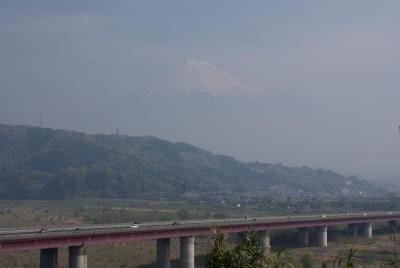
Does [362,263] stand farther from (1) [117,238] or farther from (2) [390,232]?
(2) [390,232]

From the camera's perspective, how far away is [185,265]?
315 feet

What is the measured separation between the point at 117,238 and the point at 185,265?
37.6ft

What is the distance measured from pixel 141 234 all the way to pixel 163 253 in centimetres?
414

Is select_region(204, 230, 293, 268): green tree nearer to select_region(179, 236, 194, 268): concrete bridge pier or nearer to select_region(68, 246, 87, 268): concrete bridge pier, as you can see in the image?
select_region(68, 246, 87, 268): concrete bridge pier

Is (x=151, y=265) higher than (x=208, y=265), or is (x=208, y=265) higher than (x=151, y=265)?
(x=208, y=265)

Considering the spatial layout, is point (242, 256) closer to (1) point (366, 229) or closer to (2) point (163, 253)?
(2) point (163, 253)

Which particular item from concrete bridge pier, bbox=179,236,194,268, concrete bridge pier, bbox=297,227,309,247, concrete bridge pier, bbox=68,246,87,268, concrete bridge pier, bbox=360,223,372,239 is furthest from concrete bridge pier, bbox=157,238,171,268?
concrete bridge pier, bbox=360,223,372,239

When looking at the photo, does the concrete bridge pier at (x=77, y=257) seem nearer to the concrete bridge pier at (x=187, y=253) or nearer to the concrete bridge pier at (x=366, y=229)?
the concrete bridge pier at (x=187, y=253)

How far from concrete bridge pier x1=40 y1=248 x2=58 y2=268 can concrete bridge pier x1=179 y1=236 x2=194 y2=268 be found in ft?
72.7

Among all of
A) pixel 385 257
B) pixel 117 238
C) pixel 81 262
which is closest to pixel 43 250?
pixel 81 262

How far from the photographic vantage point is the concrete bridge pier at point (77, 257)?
8094cm

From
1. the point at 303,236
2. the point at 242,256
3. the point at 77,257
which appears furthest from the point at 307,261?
the point at 242,256

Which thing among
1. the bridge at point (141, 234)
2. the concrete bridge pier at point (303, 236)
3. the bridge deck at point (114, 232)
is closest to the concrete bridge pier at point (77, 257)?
the bridge at point (141, 234)

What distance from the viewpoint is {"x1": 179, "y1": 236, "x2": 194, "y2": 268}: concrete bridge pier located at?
96.2m
